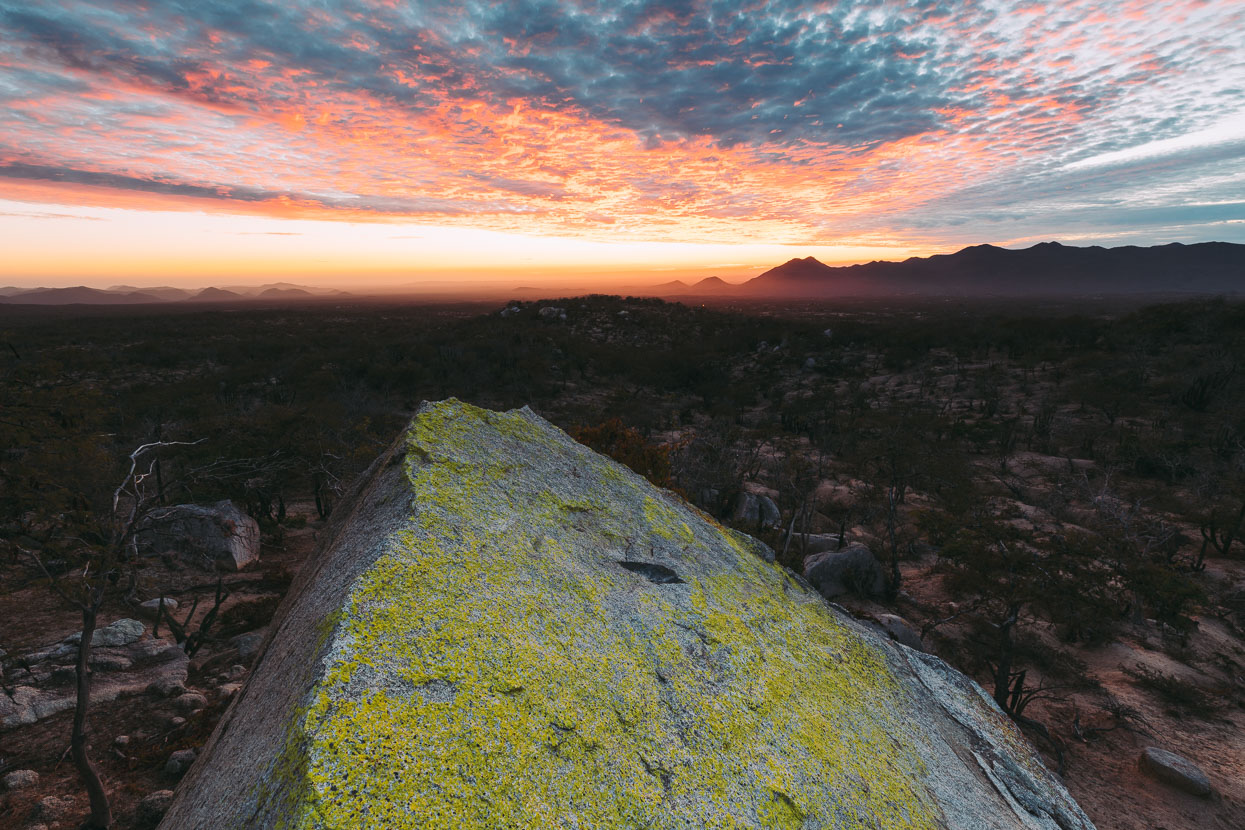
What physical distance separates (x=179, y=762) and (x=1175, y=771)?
16484mm

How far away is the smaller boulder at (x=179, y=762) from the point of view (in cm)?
730

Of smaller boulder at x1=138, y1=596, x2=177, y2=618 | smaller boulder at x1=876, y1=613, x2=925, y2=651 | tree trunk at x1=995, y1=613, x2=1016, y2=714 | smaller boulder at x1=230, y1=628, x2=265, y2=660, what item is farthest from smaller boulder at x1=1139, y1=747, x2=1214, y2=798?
smaller boulder at x1=138, y1=596, x2=177, y2=618

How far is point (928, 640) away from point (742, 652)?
40.4 feet

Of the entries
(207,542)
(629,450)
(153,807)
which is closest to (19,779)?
(153,807)

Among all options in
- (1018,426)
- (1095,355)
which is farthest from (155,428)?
(1095,355)

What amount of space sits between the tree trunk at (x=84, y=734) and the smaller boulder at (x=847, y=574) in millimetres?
15209

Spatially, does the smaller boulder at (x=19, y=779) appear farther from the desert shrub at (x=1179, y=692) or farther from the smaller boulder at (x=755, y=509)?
the desert shrub at (x=1179, y=692)

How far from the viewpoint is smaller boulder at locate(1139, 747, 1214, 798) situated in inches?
343

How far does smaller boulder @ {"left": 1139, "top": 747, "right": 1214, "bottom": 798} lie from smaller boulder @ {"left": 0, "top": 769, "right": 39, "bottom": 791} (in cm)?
1810

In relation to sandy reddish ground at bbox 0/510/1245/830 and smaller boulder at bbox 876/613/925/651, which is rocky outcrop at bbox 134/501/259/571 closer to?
sandy reddish ground at bbox 0/510/1245/830

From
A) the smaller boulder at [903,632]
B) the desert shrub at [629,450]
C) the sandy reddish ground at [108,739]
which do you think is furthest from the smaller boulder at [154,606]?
the smaller boulder at [903,632]

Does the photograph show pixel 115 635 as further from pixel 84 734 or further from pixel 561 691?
pixel 561 691

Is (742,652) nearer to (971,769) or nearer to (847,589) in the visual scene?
(971,769)

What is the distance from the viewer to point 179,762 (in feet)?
24.2
